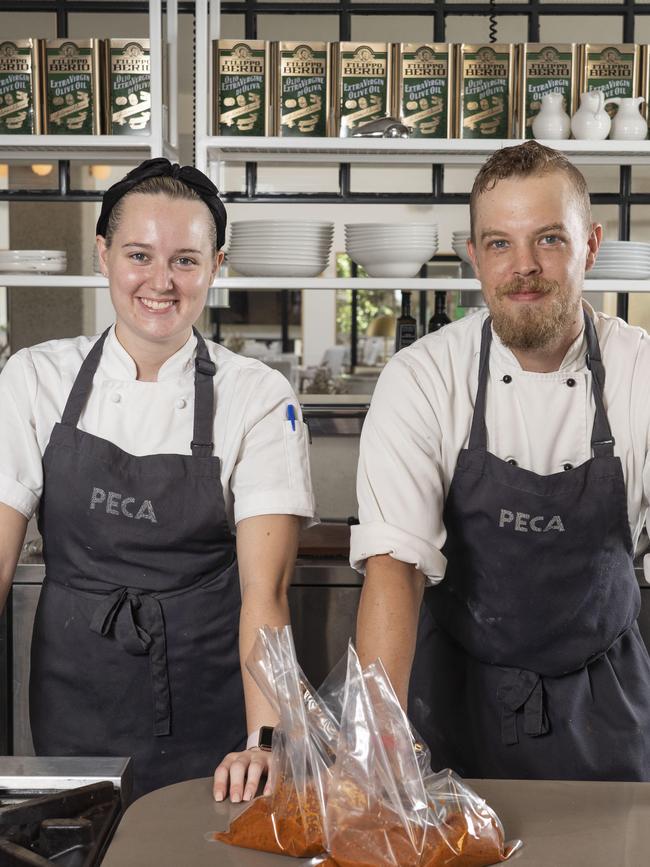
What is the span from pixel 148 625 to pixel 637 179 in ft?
23.7

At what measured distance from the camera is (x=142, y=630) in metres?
1.70

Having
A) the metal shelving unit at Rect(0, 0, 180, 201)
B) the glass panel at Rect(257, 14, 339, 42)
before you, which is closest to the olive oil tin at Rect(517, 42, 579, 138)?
the metal shelving unit at Rect(0, 0, 180, 201)

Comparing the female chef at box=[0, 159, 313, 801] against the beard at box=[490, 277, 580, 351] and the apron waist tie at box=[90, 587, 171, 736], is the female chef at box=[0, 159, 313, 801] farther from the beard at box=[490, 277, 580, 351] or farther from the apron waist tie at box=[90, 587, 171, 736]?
the beard at box=[490, 277, 580, 351]

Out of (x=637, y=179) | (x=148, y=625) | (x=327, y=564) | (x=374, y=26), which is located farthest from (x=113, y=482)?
(x=637, y=179)

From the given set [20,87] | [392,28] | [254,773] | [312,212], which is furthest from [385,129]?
[312,212]

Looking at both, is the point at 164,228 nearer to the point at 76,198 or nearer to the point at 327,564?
the point at 327,564

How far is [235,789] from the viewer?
1.07m

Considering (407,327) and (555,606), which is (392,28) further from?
(555,606)

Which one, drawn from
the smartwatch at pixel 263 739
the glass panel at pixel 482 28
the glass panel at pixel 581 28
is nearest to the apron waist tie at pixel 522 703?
the smartwatch at pixel 263 739

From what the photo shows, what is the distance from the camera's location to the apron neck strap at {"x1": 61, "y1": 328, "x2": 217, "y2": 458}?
5.66 feet

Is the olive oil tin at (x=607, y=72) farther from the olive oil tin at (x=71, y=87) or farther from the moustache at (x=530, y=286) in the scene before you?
the moustache at (x=530, y=286)

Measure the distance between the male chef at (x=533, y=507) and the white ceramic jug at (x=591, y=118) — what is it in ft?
4.54

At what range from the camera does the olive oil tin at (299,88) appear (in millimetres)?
2916

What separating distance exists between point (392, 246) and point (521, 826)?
6.87ft
